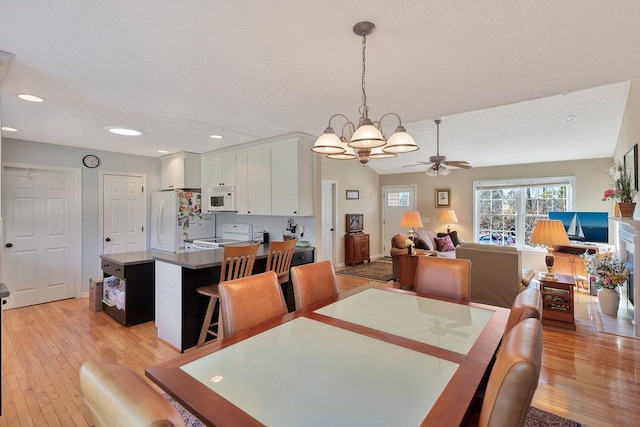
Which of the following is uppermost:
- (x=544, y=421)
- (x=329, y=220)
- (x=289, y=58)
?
(x=289, y=58)

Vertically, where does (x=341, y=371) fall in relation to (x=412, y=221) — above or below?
below

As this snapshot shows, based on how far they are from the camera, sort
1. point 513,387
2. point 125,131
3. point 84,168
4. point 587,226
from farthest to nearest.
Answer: point 587,226
point 84,168
point 125,131
point 513,387

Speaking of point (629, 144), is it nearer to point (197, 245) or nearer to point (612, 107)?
point (612, 107)

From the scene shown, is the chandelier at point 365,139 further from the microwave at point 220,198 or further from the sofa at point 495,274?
the microwave at point 220,198

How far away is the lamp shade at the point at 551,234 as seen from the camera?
3.25 meters

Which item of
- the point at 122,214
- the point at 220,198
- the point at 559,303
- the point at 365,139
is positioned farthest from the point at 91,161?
the point at 559,303

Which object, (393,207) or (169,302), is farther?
(393,207)

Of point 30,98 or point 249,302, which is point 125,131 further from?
point 249,302

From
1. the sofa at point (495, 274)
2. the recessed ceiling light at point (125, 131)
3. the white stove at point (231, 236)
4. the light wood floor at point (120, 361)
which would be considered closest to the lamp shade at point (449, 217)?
the sofa at point (495, 274)

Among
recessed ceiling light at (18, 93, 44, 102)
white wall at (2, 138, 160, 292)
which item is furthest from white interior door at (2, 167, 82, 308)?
recessed ceiling light at (18, 93, 44, 102)

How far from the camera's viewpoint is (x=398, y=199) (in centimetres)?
793

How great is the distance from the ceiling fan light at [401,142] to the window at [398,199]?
627cm

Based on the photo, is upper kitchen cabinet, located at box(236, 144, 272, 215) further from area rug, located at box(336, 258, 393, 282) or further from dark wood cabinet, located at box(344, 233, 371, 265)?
dark wood cabinet, located at box(344, 233, 371, 265)

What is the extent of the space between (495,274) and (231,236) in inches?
151
